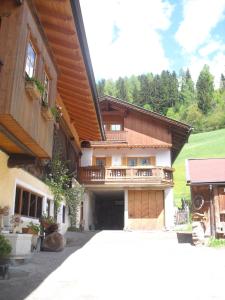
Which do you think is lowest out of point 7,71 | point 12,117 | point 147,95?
point 12,117

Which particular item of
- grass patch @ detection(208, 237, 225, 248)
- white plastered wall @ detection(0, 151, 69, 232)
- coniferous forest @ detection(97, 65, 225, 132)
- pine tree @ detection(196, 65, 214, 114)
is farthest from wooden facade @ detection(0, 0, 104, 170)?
pine tree @ detection(196, 65, 214, 114)

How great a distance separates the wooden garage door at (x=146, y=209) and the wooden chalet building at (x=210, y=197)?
7.82 m

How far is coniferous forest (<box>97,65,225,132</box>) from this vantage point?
92.6m

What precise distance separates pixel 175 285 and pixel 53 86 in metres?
5.96

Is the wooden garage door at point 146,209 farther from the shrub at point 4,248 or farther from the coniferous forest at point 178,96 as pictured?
the coniferous forest at point 178,96

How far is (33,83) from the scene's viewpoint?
7.86m

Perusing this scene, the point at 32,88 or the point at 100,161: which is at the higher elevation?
the point at 100,161

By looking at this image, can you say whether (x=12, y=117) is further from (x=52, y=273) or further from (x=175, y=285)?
(x=175, y=285)

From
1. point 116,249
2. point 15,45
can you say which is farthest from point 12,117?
point 116,249

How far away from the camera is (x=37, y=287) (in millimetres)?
6992

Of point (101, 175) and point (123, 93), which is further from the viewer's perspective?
point (123, 93)

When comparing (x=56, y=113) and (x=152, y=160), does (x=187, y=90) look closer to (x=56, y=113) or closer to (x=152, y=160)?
(x=152, y=160)

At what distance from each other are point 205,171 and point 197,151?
48198mm

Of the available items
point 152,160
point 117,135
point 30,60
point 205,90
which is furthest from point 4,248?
point 205,90
